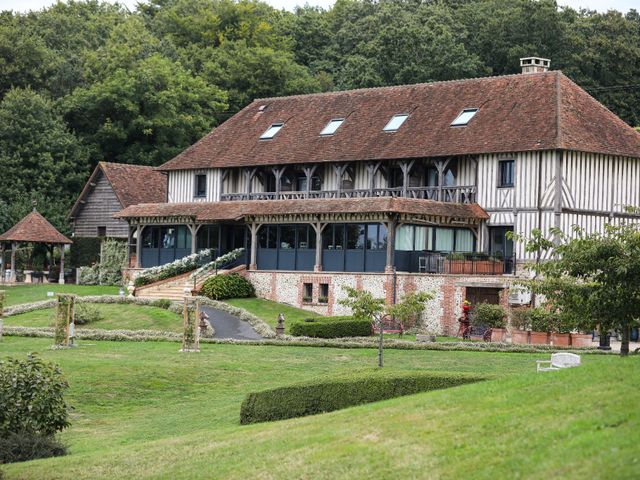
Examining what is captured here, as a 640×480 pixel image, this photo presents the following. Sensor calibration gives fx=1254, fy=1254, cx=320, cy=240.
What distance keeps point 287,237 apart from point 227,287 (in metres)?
3.44

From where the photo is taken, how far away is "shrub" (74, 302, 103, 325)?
4212 centimetres

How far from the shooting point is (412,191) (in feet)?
166

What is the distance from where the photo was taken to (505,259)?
155 ft

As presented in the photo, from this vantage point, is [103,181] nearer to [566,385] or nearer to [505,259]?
[505,259]

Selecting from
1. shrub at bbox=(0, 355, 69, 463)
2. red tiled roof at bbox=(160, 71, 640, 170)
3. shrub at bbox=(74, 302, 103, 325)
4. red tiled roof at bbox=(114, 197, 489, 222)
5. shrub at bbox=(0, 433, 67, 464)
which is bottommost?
shrub at bbox=(0, 433, 67, 464)

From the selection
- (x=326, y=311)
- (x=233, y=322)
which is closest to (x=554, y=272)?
(x=233, y=322)

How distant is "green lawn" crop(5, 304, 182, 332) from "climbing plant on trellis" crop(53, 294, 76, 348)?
6.77 m

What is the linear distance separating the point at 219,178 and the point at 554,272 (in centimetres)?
3360

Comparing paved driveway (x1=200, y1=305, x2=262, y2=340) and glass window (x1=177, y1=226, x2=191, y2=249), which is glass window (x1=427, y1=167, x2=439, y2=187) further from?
paved driveway (x1=200, y1=305, x2=262, y2=340)

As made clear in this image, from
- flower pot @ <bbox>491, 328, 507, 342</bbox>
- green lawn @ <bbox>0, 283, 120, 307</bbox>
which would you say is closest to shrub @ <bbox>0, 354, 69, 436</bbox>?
flower pot @ <bbox>491, 328, 507, 342</bbox>

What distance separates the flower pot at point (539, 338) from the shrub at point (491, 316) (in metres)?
2.79

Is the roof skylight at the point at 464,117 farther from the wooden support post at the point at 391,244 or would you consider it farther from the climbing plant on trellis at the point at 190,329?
the climbing plant on trellis at the point at 190,329

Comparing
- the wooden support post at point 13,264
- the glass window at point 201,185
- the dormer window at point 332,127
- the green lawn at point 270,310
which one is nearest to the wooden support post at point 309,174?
the dormer window at point 332,127

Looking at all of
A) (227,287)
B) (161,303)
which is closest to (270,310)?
(227,287)
